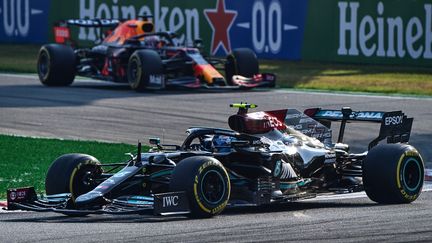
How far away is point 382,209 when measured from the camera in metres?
11.8

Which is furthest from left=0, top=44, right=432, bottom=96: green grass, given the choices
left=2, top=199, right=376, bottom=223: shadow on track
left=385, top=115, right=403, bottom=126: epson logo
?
left=2, top=199, right=376, bottom=223: shadow on track

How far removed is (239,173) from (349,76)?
634 inches

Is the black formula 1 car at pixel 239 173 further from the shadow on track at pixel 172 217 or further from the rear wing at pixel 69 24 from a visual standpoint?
the rear wing at pixel 69 24

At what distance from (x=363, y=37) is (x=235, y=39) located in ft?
14.0

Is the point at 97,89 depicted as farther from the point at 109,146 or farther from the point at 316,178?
the point at 316,178

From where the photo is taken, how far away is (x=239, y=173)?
469 inches

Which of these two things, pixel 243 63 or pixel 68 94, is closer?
pixel 68 94

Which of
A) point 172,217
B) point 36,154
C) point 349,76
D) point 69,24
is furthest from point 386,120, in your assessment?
point 69,24

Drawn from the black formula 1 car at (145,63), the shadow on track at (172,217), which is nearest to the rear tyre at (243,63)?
the black formula 1 car at (145,63)

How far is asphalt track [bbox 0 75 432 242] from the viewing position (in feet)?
33.3

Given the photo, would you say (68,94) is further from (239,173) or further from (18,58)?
(239,173)

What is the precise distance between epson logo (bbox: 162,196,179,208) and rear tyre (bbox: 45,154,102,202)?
1448 mm

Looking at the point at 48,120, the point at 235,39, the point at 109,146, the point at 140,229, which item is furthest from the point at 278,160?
the point at 235,39

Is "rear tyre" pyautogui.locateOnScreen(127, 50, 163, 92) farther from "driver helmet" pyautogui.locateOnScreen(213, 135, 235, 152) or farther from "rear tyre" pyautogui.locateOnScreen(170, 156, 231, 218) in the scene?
"rear tyre" pyautogui.locateOnScreen(170, 156, 231, 218)
